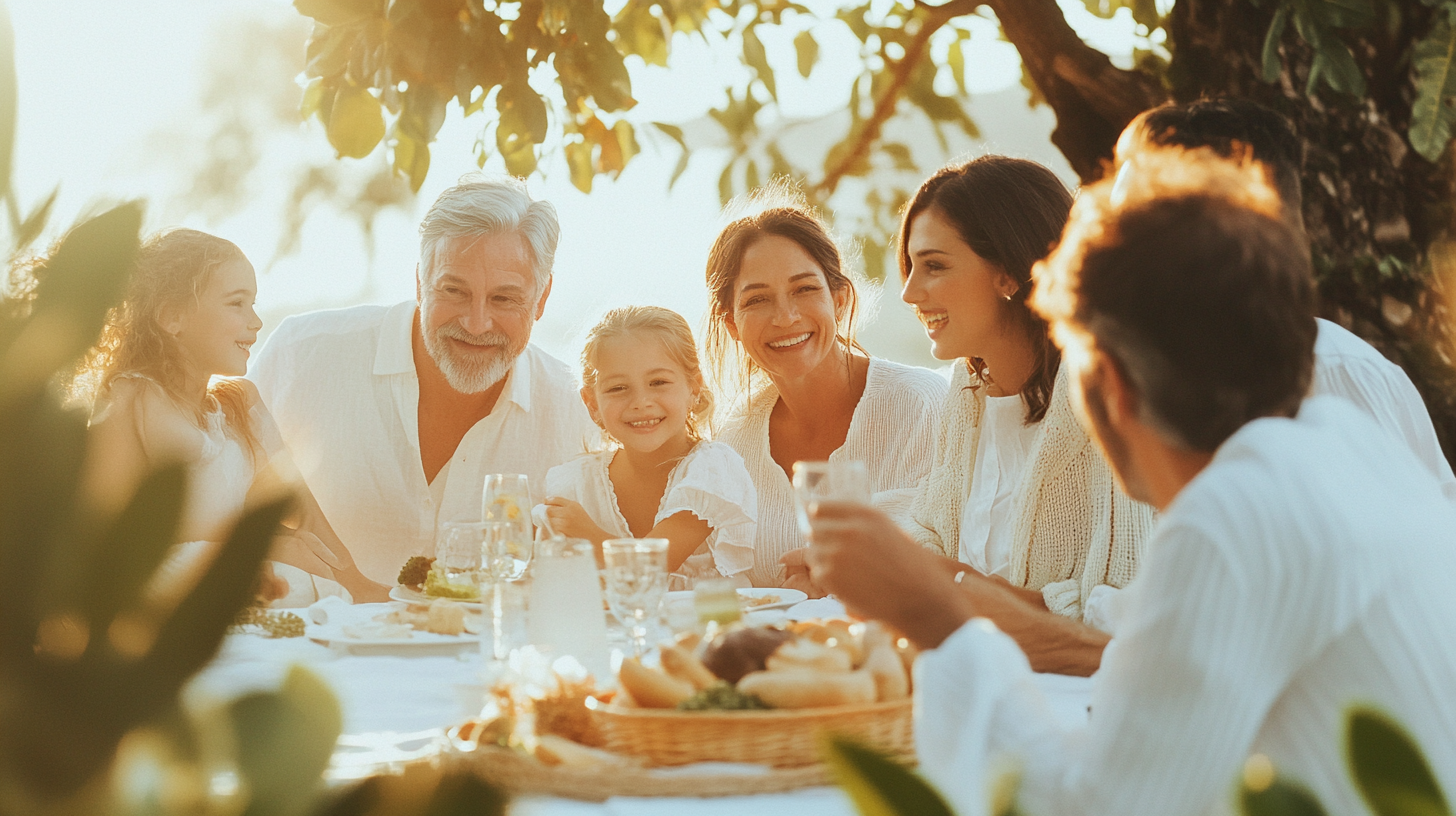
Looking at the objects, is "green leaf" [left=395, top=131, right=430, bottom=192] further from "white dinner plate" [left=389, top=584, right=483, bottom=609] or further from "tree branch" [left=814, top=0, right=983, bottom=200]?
"tree branch" [left=814, top=0, right=983, bottom=200]

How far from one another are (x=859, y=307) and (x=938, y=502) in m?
1.20

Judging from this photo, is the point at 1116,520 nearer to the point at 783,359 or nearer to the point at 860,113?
the point at 783,359

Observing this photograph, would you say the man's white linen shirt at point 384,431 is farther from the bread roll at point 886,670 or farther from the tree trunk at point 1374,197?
the bread roll at point 886,670

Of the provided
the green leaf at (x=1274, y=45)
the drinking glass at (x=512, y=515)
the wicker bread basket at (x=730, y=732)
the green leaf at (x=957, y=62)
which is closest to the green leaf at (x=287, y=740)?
the wicker bread basket at (x=730, y=732)

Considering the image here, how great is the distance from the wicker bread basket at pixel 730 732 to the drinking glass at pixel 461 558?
1453mm

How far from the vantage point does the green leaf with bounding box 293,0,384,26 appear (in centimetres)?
322

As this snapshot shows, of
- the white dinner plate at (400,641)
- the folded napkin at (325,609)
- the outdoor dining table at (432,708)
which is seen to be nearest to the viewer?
the outdoor dining table at (432,708)

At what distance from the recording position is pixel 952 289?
3.40 metres

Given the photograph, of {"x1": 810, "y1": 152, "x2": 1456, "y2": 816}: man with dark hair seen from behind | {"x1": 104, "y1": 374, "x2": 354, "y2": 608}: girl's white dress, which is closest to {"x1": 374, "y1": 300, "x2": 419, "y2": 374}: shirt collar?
{"x1": 104, "y1": 374, "x2": 354, "y2": 608}: girl's white dress

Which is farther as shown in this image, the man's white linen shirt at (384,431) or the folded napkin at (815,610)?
the man's white linen shirt at (384,431)

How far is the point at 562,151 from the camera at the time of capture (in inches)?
174

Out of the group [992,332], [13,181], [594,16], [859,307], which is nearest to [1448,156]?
[992,332]

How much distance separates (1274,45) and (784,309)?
5.77 ft

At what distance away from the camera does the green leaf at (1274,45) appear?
290 centimetres
